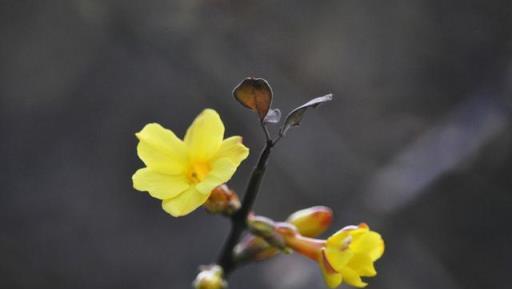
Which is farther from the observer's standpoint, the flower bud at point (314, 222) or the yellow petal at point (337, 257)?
the flower bud at point (314, 222)

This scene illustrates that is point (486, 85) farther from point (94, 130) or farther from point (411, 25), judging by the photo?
point (94, 130)

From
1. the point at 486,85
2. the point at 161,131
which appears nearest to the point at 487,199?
the point at 486,85

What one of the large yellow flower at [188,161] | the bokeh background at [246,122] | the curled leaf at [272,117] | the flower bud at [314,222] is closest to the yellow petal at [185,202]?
the large yellow flower at [188,161]

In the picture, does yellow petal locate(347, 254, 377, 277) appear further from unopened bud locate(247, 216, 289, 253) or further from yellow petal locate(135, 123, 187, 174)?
yellow petal locate(135, 123, 187, 174)

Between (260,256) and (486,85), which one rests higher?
(486,85)

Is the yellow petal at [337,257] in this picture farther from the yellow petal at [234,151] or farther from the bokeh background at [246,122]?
the bokeh background at [246,122]

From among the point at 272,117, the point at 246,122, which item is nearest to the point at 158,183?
the point at 272,117

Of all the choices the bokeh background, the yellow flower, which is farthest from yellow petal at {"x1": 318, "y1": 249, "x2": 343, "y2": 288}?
the bokeh background
